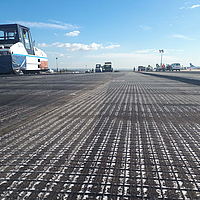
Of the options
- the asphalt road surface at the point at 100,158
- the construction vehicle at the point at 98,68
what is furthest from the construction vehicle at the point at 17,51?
the construction vehicle at the point at 98,68

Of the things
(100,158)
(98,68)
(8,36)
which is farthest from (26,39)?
(98,68)

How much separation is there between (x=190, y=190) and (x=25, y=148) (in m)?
1.34

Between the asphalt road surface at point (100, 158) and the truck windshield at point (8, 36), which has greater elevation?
the truck windshield at point (8, 36)

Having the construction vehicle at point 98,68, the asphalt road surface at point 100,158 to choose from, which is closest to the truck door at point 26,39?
the asphalt road surface at point 100,158

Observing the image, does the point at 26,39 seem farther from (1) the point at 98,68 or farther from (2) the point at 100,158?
(1) the point at 98,68

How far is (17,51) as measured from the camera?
17.3 m

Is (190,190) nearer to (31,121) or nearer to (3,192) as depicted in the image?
(3,192)

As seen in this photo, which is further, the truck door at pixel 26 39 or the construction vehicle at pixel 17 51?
the truck door at pixel 26 39

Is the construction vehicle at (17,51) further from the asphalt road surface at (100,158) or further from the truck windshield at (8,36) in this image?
the asphalt road surface at (100,158)

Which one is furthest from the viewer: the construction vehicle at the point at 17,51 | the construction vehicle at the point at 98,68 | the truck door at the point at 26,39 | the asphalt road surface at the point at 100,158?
the construction vehicle at the point at 98,68

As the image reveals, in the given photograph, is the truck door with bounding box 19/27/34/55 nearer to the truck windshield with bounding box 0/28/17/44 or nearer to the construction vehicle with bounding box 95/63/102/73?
the truck windshield with bounding box 0/28/17/44

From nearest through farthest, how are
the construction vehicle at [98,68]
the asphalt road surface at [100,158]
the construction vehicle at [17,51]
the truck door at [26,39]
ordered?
the asphalt road surface at [100,158]
the construction vehicle at [17,51]
the truck door at [26,39]
the construction vehicle at [98,68]

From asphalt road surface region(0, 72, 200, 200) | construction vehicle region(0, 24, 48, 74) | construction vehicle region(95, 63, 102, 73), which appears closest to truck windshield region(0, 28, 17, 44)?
construction vehicle region(0, 24, 48, 74)

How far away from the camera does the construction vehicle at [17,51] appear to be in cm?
1611
